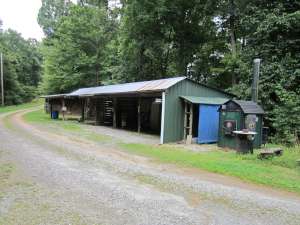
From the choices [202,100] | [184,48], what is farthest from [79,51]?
[202,100]

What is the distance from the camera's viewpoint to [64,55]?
31922 mm

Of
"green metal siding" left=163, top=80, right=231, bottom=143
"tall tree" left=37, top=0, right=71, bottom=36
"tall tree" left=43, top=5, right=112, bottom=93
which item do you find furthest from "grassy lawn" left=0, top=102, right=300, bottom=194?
"tall tree" left=37, top=0, right=71, bottom=36

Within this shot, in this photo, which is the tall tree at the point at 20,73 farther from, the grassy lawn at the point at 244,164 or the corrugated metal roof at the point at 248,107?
the corrugated metal roof at the point at 248,107

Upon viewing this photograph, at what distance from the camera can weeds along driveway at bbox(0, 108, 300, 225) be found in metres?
3.99

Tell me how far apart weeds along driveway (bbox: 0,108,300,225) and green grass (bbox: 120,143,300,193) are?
21.6 inches

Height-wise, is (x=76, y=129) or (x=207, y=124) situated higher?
(x=207, y=124)

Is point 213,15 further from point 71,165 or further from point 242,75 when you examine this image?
point 71,165

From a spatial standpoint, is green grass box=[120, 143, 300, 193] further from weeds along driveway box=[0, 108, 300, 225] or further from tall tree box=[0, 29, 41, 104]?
Result: tall tree box=[0, 29, 41, 104]

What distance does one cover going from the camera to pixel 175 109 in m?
12.6

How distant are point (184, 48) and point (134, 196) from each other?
21.7m

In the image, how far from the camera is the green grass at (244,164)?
625 centimetres

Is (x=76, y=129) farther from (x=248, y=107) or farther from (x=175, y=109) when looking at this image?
(x=248, y=107)

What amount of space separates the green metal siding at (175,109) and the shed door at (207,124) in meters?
0.89

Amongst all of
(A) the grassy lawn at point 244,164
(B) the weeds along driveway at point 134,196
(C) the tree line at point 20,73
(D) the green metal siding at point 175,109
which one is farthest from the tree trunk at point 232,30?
(C) the tree line at point 20,73
